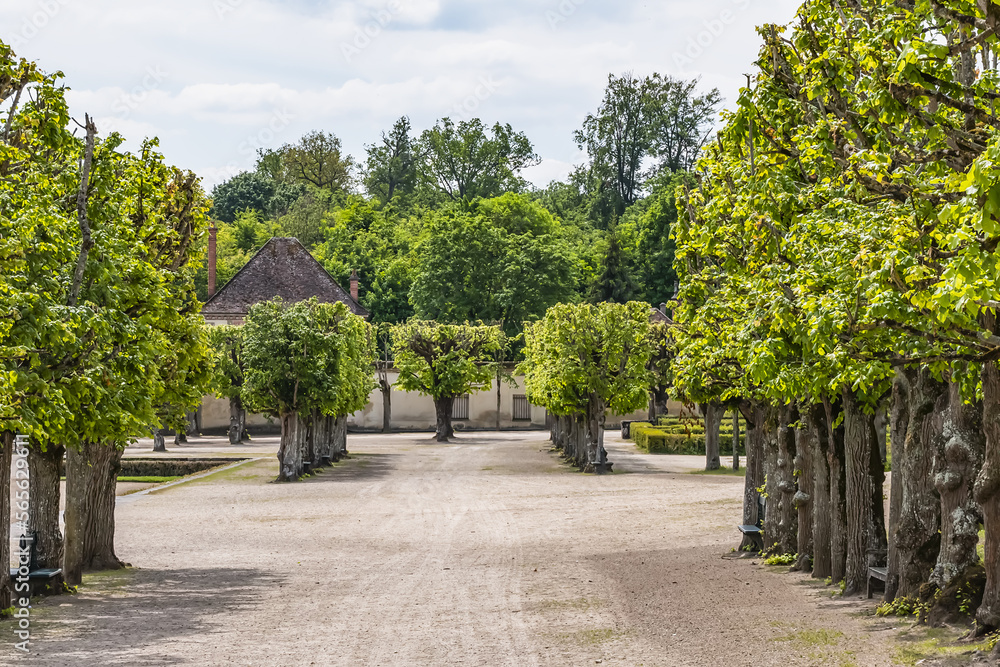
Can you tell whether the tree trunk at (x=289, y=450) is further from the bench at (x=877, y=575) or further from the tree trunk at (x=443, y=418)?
the bench at (x=877, y=575)

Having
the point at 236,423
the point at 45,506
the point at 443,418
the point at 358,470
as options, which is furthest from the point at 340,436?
the point at 45,506

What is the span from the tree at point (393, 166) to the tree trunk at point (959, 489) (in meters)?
81.7

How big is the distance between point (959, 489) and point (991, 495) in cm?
77

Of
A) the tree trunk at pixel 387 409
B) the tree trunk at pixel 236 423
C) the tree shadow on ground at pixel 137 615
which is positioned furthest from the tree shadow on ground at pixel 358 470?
the tree shadow on ground at pixel 137 615

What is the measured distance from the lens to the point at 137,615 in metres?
11.8

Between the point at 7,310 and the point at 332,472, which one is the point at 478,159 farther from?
the point at 7,310

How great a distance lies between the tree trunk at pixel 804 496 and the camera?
47.3ft

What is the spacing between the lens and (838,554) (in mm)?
12938

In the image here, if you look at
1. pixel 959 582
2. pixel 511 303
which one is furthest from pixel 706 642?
pixel 511 303

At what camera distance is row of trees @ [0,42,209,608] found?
9.80 m

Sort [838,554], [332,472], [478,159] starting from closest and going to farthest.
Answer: [838,554] < [332,472] < [478,159]

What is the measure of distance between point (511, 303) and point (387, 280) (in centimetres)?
1134

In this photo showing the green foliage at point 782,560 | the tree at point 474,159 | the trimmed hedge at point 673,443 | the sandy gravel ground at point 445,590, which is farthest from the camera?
the tree at point 474,159

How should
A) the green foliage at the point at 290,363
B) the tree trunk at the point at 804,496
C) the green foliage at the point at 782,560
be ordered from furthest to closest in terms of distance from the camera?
the green foliage at the point at 290,363
the green foliage at the point at 782,560
the tree trunk at the point at 804,496
